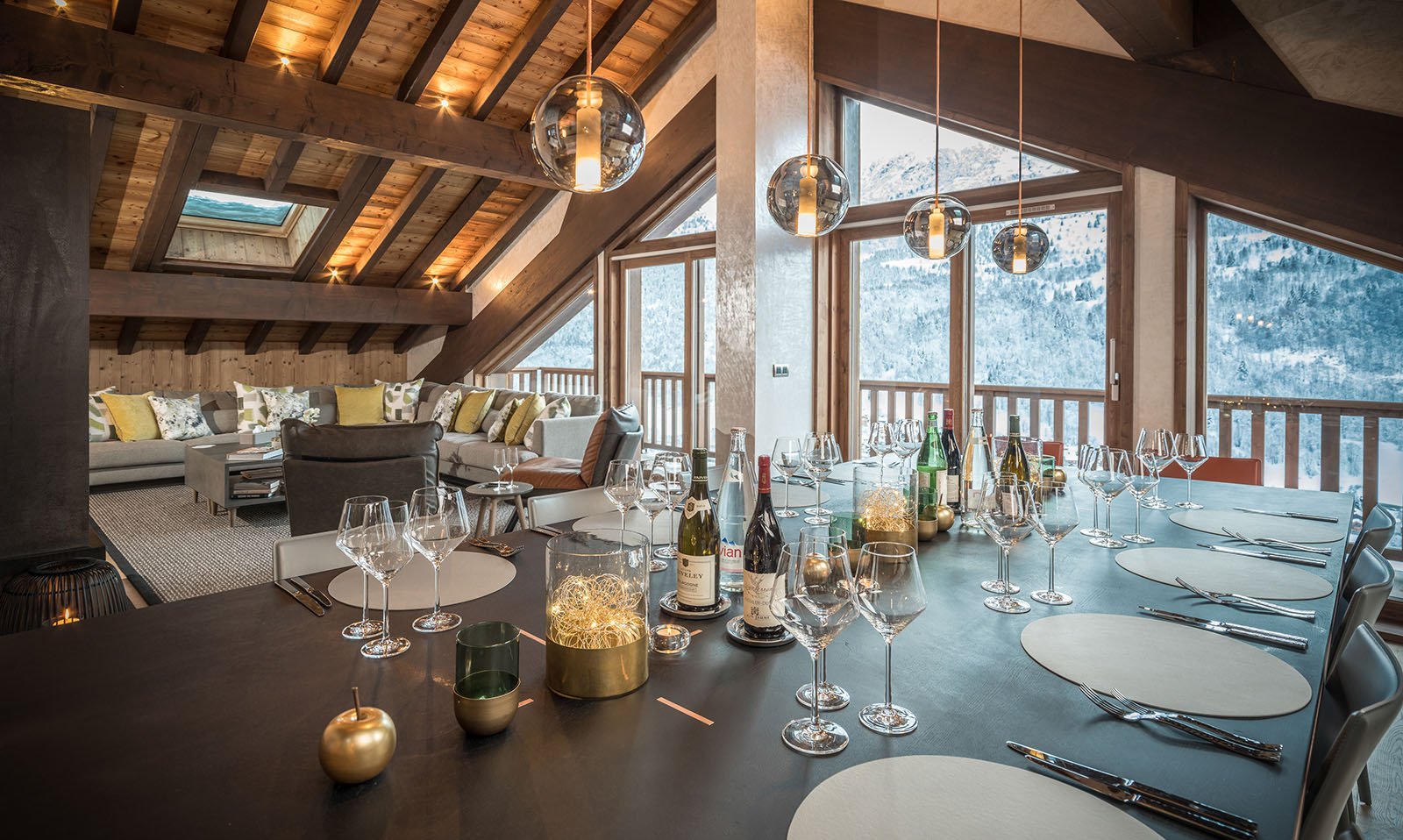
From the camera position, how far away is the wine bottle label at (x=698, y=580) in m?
1.21

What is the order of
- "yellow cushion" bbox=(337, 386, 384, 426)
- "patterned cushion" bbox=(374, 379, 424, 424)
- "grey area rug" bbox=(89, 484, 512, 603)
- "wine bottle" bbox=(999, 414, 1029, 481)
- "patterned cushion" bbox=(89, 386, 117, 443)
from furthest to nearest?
1. "patterned cushion" bbox=(374, 379, 424, 424)
2. "yellow cushion" bbox=(337, 386, 384, 426)
3. "patterned cushion" bbox=(89, 386, 117, 443)
4. "grey area rug" bbox=(89, 484, 512, 603)
5. "wine bottle" bbox=(999, 414, 1029, 481)

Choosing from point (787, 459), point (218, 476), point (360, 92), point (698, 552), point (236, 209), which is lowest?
point (218, 476)

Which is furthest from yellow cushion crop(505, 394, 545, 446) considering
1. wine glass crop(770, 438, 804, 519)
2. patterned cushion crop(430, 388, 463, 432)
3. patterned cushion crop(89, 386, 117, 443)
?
wine glass crop(770, 438, 804, 519)

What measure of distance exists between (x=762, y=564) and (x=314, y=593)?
789 mm

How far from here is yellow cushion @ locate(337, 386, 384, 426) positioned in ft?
24.9

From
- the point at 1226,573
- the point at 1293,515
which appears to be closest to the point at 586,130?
the point at 1226,573

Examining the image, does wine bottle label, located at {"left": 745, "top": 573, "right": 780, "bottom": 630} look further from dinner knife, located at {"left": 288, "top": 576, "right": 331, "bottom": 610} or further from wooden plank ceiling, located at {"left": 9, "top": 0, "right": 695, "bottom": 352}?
wooden plank ceiling, located at {"left": 9, "top": 0, "right": 695, "bottom": 352}

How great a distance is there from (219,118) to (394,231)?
2.43m

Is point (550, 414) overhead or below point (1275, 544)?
overhead

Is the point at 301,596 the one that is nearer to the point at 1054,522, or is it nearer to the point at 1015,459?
the point at 1054,522

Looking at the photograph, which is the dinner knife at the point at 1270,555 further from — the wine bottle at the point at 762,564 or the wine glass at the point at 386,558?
the wine glass at the point at 386,558

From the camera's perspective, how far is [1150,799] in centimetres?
72

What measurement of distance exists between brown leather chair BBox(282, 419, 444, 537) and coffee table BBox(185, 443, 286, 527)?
160cm

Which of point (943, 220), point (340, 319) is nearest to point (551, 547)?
point (943, 220)
